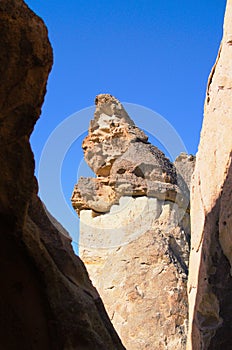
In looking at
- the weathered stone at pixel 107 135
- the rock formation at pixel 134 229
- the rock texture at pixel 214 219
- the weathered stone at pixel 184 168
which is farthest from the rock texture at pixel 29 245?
the weathered stone at pixel 184 168

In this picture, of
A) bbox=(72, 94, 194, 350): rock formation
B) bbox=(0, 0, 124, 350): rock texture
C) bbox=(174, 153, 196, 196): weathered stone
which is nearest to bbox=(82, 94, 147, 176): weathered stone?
bbox=(72, 94, 194, 350): rock formation

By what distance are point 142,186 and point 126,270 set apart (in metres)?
1.54

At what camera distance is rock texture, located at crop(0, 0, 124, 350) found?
3.32 metres

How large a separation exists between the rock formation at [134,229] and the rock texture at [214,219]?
2.18 metres

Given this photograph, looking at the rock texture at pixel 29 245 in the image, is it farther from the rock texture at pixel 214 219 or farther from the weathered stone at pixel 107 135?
the weathered stone at pixel 107 135

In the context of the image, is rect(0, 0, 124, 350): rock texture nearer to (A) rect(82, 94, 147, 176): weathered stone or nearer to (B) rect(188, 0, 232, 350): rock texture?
(B) rect(188, 0, 232, 350): rock texture

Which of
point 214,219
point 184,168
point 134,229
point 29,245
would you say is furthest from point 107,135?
point 29,245

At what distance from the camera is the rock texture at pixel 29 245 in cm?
332

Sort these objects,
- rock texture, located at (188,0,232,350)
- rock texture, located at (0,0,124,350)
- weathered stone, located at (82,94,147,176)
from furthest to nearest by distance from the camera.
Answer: weathered stone, located at (82,94,147,176) < rock texture, located at (188,0,232,350) < rock texture, located at (0,0,124,350)

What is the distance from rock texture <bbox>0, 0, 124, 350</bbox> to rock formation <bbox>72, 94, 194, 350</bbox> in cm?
399

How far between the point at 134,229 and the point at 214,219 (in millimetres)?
4259

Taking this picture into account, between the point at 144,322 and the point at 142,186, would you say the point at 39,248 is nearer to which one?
the point at 144,322

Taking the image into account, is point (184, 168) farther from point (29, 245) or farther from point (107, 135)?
point (29, 245)

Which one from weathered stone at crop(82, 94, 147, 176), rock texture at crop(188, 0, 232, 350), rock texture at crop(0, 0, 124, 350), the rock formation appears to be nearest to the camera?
rock texture at crop(0, 0, 124, 350)
